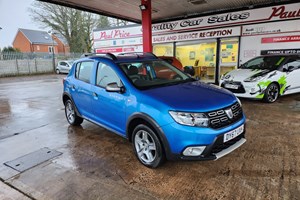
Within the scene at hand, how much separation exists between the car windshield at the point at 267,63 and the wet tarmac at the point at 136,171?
2.61 metres

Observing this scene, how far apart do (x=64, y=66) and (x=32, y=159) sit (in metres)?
19.2

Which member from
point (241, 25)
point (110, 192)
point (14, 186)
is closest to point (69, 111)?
point (14, 186)

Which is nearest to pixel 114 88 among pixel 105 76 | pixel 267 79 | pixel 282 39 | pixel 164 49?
pixel 105 76

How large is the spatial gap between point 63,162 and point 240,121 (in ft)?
8.82

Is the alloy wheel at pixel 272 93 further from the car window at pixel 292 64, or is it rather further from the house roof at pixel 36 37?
the house roof at pixel 36 37

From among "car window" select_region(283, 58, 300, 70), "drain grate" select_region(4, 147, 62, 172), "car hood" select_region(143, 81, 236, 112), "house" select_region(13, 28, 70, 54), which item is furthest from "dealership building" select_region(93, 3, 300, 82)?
"house" select_region(13, 28, 70, 54)

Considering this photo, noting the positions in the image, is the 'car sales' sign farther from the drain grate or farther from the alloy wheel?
the drain grate

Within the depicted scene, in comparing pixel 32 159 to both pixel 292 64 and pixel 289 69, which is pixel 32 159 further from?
pixel 292 64

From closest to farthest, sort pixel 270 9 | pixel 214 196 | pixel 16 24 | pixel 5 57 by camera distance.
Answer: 1. pixel 214 196
2. pixel 270 9
3. pixel 5 57
4. pixel 16 24

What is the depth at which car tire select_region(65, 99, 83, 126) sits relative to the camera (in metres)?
4.72

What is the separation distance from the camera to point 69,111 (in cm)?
494

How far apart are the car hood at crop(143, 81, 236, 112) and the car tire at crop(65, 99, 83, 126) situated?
7.85 ft

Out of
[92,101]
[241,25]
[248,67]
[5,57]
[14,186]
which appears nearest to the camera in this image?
[14,186]

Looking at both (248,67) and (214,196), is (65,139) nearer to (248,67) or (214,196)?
(214,196)
